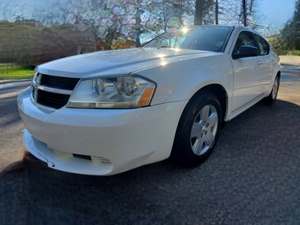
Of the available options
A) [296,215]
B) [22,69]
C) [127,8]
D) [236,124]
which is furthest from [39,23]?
[296,215]

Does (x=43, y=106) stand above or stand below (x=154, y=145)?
above

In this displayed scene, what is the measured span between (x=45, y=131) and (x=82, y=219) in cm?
75

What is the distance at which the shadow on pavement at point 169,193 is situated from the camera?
8.27 ft

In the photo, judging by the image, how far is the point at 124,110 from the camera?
2576 millimetres

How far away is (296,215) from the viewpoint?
252cm

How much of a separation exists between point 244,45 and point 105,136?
248cm

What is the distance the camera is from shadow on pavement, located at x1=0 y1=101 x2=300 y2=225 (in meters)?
2.52

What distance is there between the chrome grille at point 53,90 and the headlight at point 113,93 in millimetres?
89

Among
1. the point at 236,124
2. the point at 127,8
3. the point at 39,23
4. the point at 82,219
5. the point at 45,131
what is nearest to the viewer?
the point at 82,219

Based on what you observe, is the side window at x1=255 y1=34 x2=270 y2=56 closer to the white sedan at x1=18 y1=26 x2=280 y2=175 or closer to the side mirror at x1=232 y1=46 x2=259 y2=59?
the side mirror at x1=232 y1=46 x2=259 y2=59

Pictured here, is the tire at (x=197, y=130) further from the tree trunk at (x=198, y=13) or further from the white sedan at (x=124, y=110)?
the tree trunk at (x=198, y=13)

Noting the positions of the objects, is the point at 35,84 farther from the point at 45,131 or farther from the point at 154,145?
the point at 154,145

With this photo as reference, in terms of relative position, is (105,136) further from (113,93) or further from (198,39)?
(198,39)

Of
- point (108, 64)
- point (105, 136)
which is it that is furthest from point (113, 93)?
point (108, 64)
